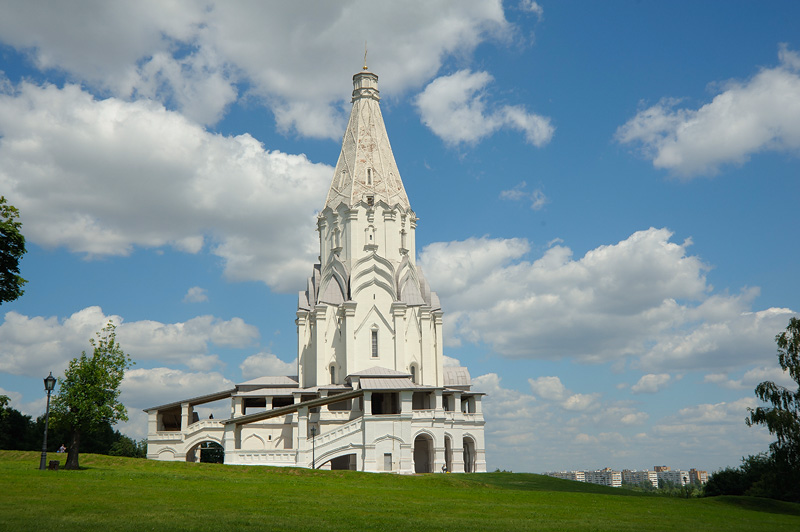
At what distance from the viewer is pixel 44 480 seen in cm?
2325

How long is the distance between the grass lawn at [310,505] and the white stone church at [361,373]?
330 inches

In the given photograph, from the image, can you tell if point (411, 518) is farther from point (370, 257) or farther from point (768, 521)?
point (370, 257)

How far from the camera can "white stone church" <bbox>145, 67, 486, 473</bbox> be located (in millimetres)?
41281

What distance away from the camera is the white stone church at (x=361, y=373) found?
4128 cm

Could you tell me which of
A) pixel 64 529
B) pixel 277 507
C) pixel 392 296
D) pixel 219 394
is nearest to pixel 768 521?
pixel 277 507

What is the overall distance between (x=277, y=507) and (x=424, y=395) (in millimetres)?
30666

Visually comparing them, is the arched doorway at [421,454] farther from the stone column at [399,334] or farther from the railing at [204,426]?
the railing at [204,426]

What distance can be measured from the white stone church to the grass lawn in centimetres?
839

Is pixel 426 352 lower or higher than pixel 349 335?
lower

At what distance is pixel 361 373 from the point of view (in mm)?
47219

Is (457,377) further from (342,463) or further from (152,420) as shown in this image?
(152,420)

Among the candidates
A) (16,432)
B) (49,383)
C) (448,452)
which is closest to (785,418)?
(448,452)

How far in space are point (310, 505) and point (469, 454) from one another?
103ft

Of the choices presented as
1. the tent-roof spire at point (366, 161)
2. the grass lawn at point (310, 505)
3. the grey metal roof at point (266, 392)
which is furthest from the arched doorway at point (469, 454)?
the tent-roof spire at point (366, 161)
